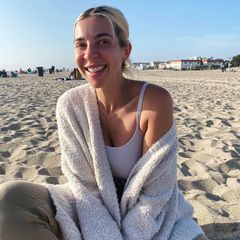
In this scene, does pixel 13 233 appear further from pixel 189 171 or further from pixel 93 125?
pixel 189 171

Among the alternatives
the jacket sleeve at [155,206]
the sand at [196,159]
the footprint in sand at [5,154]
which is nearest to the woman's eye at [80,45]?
the jacket sleeve at [155,206]

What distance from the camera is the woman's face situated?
1973mm

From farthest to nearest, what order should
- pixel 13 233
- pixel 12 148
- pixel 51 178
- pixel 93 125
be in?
pixel 12 148 < pixel 51 178 < pixel 93 125 < pixel 13 233

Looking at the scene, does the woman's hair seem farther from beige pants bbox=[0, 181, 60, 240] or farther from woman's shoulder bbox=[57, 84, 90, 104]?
beige pants bbox=[0, 181, 60, 240]

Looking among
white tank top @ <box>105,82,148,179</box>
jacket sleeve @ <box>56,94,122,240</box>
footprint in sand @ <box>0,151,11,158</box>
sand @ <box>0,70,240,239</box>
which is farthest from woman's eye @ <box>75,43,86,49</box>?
footprint in sand @ <box>0,151,11,158</box>

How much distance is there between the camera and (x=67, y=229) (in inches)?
72.1

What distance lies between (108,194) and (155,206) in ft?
0.75

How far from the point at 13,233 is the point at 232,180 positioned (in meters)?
2.30

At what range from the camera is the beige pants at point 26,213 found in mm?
1651

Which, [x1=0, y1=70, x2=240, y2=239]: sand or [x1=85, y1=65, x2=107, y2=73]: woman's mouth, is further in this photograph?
[x1=0, y1=70, x2=240, y2=239]: sand

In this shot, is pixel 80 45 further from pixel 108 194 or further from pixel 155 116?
pixel 108 194

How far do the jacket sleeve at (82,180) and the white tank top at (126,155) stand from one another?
11cm

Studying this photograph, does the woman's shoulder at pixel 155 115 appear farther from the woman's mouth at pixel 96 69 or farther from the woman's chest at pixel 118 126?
the woman's mouth at pixel 96 69

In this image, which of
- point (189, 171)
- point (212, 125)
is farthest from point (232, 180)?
point (212, 125)
